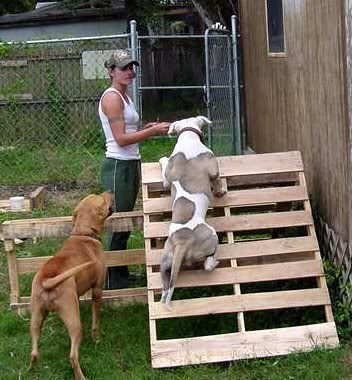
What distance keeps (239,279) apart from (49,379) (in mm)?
1452

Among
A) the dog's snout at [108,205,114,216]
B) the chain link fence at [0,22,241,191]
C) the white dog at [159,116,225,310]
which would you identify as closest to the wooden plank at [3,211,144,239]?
the dog's snout at [108,205,114,216]

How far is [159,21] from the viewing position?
70.1 feet

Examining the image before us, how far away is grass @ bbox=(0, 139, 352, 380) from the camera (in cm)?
468

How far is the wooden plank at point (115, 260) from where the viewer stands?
6.01m

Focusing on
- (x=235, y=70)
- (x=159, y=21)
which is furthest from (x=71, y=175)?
(x=159, y=21)

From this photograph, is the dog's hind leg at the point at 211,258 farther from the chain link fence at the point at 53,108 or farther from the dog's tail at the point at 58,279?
the chain link fence at the point at 53,108

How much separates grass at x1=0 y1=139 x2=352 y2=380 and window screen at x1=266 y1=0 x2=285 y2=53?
Result: 3371 millimetres

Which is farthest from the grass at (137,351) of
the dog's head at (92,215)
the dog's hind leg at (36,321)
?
the dog's head at (92,215)

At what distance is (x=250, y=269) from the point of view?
5.25m

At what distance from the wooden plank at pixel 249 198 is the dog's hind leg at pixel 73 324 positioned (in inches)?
45.8

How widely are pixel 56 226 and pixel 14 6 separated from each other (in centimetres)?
2918

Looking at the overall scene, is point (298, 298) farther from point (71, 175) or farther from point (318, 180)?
point (71, 175)

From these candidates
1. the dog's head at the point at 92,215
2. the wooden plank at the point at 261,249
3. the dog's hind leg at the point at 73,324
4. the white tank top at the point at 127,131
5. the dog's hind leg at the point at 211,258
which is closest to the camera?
the dog's hind leg at the point at 73,324

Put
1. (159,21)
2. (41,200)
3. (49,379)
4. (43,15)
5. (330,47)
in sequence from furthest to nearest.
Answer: (43,15), (159,21), (41,200), (330,47), (49,379)
